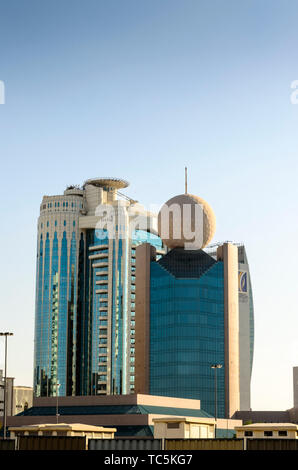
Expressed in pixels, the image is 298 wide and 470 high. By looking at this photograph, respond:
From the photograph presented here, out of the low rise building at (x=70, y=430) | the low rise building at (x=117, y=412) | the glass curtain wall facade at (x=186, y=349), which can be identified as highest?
the glass curtain wall facade at (x=186, y=349)

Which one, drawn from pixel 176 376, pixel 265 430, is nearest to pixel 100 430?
pixel 265 430

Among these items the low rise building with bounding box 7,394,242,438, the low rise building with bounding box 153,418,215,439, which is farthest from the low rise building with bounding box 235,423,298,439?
the low rise building with bounding box 7,394,242,438

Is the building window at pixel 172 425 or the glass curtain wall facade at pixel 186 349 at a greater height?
the glass curtain wall facade at pixel 186 349

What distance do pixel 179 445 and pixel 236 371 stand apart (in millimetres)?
141119

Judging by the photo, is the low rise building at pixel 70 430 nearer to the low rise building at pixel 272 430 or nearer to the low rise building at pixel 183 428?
the low rise building at pixel 183 428

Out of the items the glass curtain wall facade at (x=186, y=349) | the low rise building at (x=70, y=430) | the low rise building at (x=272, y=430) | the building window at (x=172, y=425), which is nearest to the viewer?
the low rise building at (x=272, y=430)

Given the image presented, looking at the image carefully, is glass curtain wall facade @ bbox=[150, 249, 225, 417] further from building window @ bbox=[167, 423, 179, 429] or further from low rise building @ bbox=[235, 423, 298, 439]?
low rise building @ bbox=[235, 423, 298, 439]

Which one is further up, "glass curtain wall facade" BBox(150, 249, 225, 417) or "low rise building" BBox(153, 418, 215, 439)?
"glass curtain wall facade" BBox(150, 249, 225, 417)

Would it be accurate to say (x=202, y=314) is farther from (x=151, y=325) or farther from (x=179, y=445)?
(x=179, y=445)

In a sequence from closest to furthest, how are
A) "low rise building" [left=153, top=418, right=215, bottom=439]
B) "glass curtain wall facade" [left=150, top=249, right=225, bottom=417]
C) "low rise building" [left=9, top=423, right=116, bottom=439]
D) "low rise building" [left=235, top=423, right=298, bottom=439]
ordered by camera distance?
1. "low rise building" [left=235, top=423, right=298, bottom=439]
2. "low rise building" [left=9, top=423, right=116, bottom=439]
3. "low rise building" [left=153, top=418, right=215, bottom=439]
4. "glass curtain wall facade" [left=150, top=249, right=225, bottom=417]

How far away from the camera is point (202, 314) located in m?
199

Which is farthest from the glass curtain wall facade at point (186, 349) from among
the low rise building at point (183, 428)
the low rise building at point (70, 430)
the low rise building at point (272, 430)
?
the low rise building at point (272, 430)

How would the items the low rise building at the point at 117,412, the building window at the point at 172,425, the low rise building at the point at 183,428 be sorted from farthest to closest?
1. the low rise building at the point at 117,412
2. the building window at the point at 172,425
3. the low rise building at the point at 183,428

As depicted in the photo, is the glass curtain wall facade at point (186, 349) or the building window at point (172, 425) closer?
the building window at point (172, 425)
